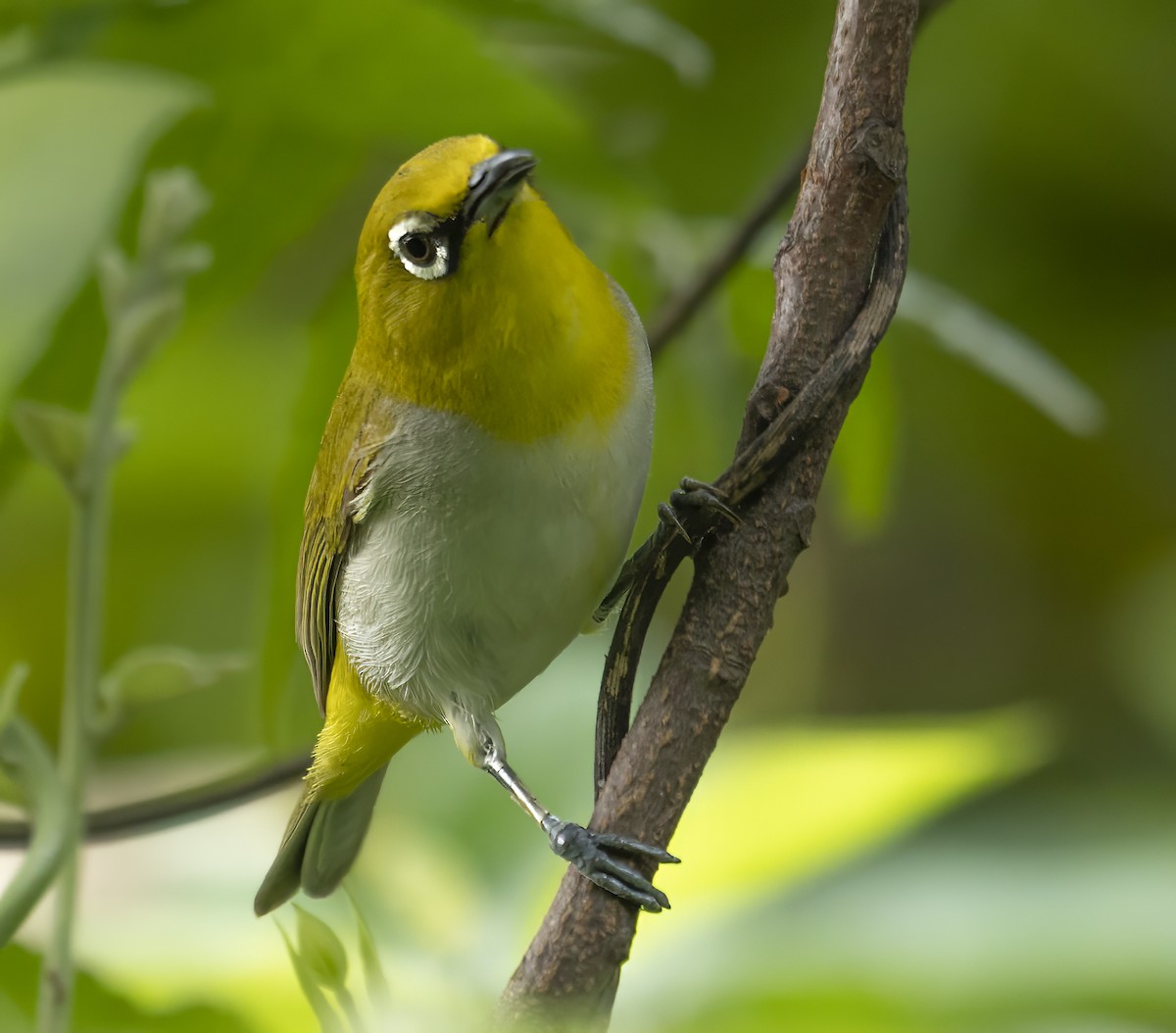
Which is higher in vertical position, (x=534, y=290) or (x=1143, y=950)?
(x=534, y=290)

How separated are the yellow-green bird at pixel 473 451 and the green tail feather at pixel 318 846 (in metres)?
0.19

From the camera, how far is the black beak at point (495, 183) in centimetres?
89

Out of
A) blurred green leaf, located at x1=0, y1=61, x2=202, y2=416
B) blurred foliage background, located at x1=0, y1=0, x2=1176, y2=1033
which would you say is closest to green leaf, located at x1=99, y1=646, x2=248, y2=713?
blurred foliage background, located at x1=0, y1=0, x2=1176, y2=1033

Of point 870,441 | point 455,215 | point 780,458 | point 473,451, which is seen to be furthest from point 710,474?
point 780,458

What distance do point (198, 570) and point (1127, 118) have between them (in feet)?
5.02

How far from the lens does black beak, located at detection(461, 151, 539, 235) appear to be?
0.89 metres

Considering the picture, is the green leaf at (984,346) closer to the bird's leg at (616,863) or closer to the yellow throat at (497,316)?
the yellow throat at (497,316)

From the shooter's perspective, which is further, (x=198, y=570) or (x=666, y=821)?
(x=198, y=570)

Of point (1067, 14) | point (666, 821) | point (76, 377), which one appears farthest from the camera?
point (1067, 14)

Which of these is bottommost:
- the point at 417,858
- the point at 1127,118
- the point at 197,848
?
the point at 417,858

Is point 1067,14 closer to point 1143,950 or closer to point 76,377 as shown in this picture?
point 1143,950

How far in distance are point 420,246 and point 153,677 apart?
346 millimetres

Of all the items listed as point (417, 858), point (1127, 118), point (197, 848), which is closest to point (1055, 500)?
point (1127, 118)

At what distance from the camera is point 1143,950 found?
4.10 ft
